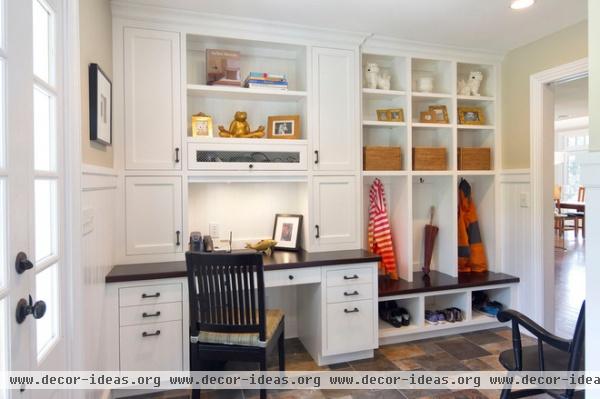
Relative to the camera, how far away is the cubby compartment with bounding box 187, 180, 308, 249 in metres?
2.84

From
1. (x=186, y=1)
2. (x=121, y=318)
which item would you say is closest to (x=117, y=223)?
(x=121, y=318)

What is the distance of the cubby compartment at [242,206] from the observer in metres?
2.84

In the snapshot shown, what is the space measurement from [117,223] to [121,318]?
615 millimetres

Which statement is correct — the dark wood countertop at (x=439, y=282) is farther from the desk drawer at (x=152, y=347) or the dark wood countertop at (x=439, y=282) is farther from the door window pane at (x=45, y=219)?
the door window pane at (x=45, y=219)

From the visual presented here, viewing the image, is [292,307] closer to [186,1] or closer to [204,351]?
[204,351]

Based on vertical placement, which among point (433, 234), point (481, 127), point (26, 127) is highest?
point (481, 127)

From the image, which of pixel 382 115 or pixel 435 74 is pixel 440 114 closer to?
pixel 435 74

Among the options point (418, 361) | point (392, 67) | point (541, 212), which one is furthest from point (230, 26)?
point (541, 212)

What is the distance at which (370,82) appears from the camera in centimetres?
308

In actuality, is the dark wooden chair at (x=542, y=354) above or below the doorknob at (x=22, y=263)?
below

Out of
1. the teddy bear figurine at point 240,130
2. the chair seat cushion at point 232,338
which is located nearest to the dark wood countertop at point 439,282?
the chair seat cushion at point 232,338

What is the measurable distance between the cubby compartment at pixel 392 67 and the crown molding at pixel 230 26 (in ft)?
1.24

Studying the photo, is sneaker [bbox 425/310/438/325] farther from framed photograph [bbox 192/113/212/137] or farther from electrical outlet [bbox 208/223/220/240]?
framed photograph [bbox 192/113/212/137]

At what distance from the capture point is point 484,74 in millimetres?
3500
